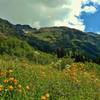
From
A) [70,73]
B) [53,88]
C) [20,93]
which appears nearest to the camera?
[20,93]

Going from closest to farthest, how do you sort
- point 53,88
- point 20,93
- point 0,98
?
1. point 0,98
2. point 20,93
3. point 53,88

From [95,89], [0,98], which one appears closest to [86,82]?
[95,89]

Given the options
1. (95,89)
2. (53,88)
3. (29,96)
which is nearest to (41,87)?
(53,88)

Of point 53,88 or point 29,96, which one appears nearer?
point 29,96

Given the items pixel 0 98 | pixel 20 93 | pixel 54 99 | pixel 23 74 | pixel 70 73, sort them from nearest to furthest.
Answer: pixel 0 98, pixel 20 93, pixel 54 99, pixel 23 74, pixel 70 73

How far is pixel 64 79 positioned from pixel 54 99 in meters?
2.65

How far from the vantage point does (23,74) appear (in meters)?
10.3

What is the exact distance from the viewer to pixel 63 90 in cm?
972

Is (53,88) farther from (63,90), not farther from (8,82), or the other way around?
(8,82)

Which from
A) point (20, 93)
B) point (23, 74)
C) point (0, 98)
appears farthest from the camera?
point (23, 74)

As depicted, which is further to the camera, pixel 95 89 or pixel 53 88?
pixel 95 89

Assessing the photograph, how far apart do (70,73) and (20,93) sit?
11.7ft

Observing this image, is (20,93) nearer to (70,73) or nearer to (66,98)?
(66,98)

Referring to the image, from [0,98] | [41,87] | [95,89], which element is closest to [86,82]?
[95,89]
